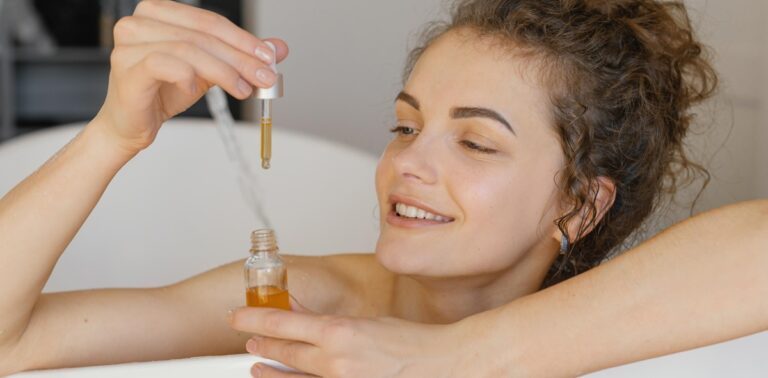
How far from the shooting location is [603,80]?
1.53 metres

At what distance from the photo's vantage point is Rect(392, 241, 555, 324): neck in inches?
60.9

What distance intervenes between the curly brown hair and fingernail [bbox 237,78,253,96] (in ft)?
1.58

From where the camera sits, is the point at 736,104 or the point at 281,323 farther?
the point at 736,104

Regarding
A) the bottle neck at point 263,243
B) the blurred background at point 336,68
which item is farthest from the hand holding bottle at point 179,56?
the blurred background at point 336,68

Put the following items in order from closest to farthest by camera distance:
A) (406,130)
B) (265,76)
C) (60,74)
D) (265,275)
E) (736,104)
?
(265,76) < (265,275) < (406,130) < (736,104) < (60,74)

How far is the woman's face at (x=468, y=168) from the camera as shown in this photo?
1409 mm

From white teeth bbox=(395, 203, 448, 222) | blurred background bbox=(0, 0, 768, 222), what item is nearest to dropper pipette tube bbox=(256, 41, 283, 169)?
white teeth bbox=(395, 203, 448, 222)

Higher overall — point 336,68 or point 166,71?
point 166,71

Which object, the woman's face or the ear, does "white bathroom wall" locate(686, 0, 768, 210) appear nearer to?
the ear

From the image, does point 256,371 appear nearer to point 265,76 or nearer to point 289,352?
point 289,352

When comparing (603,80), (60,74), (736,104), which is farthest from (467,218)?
(60,74)

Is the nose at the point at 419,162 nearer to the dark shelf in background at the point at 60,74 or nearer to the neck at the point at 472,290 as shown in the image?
the neck at the point at 472,290

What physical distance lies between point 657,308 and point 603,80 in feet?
1.54

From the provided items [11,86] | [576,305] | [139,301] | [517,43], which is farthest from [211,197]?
[11,86]
